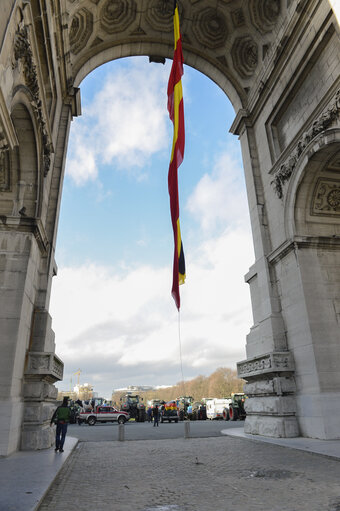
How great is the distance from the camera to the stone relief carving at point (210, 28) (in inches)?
683

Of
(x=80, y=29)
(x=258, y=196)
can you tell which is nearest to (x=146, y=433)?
(x=258, y=196)

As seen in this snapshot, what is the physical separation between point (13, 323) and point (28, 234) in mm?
2710

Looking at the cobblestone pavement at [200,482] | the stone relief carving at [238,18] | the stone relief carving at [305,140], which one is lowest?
the cobblestone pavement at [200,482]

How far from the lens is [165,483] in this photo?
5789 millimetres

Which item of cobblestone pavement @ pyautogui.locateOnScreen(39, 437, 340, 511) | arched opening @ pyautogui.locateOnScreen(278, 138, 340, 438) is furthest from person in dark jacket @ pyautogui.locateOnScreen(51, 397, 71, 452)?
arched opening @ pyautogui.locateOnScreen(278, 138, 340, 438)

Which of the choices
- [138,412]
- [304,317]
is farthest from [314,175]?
[138,412]

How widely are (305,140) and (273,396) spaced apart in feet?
28.2

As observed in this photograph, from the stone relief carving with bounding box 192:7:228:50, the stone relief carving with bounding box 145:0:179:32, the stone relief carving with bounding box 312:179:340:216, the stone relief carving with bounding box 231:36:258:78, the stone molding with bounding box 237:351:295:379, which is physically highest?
the stone relief carving with bounding box 145:0:179:32

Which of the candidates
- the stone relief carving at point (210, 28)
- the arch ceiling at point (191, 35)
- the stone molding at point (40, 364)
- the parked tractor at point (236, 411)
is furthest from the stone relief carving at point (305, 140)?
the parked tractor at point (236, 411)

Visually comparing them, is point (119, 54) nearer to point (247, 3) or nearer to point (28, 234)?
point (247, 3)

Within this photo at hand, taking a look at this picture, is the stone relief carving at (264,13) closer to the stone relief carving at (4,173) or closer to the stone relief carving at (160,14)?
the stone relief carving at (160,14)

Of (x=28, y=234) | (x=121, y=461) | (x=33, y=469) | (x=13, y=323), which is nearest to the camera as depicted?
(x=33, y=469)

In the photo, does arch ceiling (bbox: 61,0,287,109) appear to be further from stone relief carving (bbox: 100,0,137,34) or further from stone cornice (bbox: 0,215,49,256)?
stone cornice (bbox: 0,215,49,256)

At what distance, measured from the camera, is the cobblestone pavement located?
4598mm
